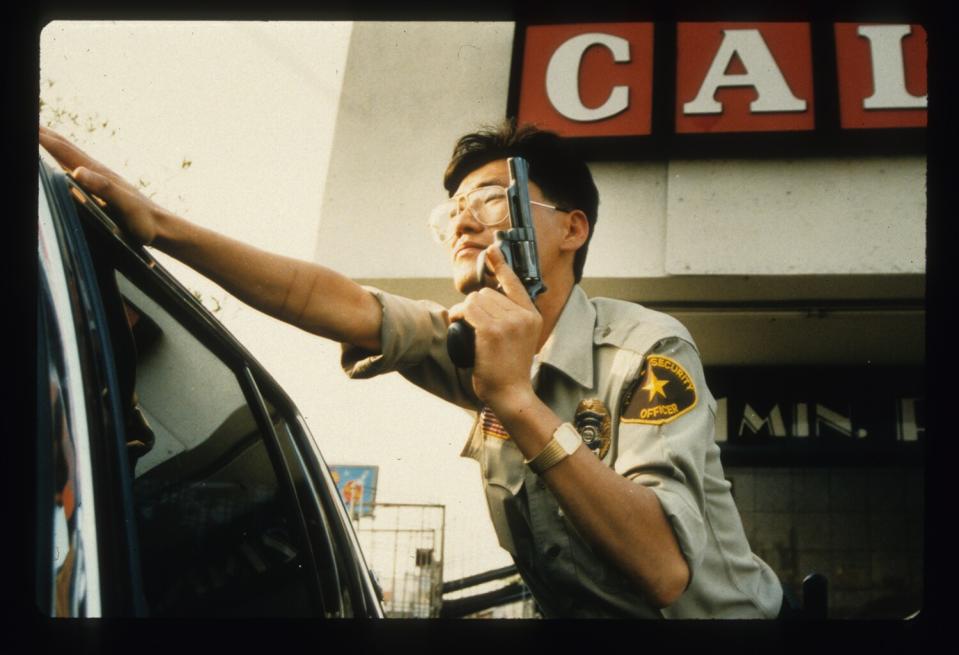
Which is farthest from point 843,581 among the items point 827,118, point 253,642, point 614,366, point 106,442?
point 827,118

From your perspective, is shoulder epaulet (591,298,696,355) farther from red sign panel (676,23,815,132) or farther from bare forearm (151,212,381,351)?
red sign panel (676,23,815,132)

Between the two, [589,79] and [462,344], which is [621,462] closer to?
[462,344]

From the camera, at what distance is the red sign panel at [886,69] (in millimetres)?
1809

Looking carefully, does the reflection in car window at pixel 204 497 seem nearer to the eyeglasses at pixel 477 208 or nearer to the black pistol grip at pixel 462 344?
the black pistol grip at pixel 462 344

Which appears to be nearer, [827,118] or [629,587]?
[629,587]

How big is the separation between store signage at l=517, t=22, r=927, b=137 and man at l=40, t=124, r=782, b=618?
0.25 m

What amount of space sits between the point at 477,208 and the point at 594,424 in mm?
457

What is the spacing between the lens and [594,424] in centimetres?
173

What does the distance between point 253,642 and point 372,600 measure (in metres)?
0.31

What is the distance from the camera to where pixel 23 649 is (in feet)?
4.59

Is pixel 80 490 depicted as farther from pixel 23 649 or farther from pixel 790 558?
pixel 790 558

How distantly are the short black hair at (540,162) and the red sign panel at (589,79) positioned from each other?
5 centimetres

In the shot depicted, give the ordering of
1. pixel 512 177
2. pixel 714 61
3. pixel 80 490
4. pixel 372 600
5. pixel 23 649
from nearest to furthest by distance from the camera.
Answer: pixel 80 490 → pixel 23 649 → pixel 372 600 → pixel 512 177 → pixel 714 61

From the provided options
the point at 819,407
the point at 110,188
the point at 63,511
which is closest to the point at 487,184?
the point at 110,188
